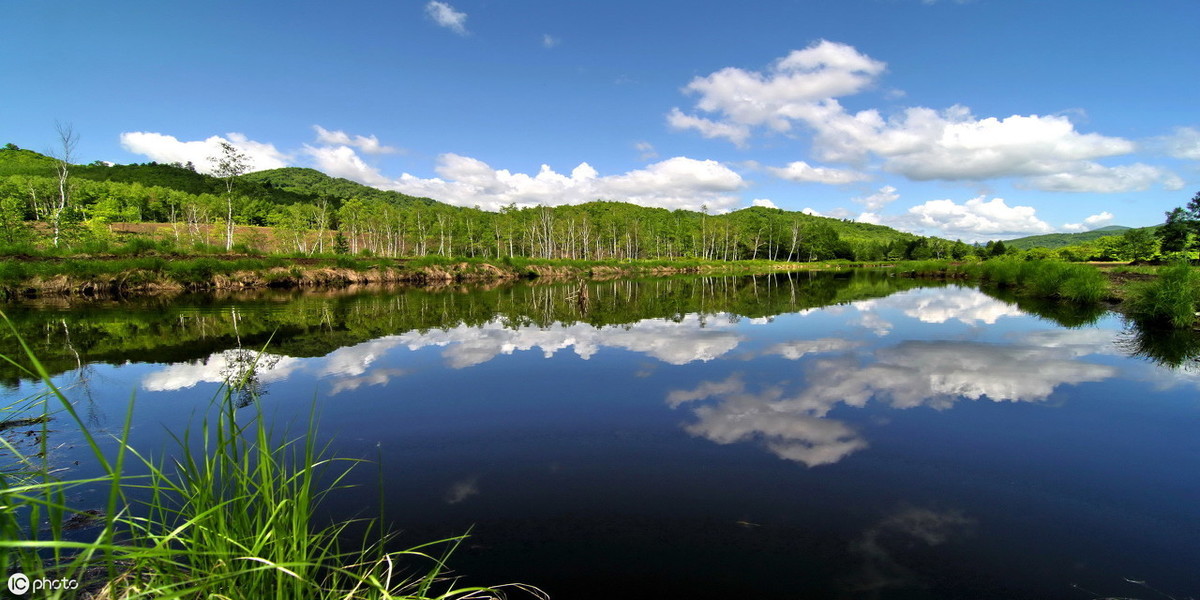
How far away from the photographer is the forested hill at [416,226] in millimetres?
69312

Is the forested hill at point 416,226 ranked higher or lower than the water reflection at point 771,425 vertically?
higher

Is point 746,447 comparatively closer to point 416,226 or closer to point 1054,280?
point 1054,280

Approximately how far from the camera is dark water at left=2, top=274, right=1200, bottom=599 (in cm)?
354

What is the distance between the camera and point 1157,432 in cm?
605

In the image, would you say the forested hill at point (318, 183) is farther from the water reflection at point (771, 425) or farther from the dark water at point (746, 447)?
the water reflection at point (771, 425)

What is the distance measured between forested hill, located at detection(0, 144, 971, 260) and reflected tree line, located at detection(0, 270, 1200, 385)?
39238mm

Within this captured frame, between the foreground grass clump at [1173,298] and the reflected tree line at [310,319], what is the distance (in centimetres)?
87

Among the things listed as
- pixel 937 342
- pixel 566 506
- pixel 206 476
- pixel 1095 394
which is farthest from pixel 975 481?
pixel 937 342

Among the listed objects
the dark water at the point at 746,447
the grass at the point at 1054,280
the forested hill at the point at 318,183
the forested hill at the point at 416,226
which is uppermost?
the forested hill at the point at 318,183

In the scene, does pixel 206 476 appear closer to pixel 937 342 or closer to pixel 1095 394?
Result: pixel 1095 394
